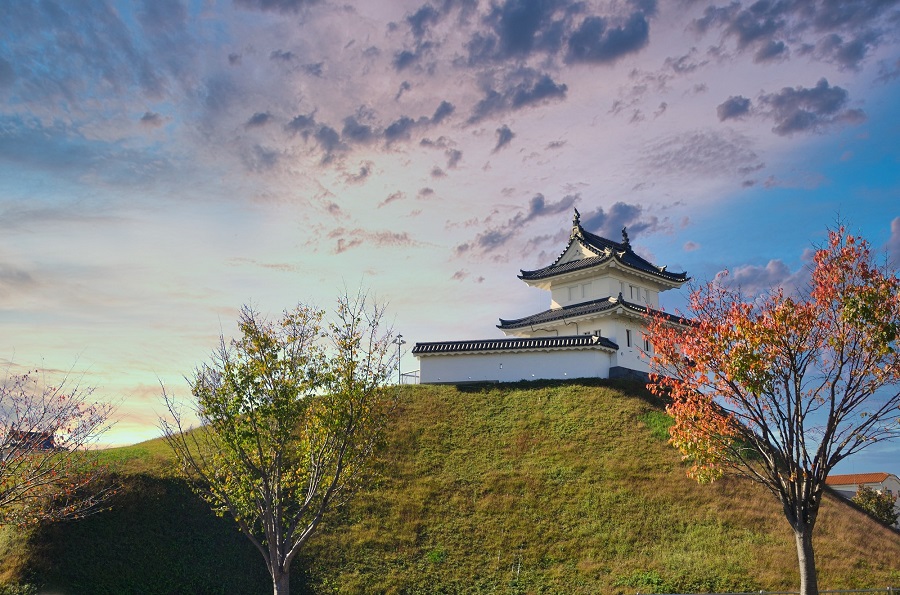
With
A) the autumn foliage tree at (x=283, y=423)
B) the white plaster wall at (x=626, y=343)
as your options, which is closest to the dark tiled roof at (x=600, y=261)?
the white plaster wall at (x=626, y=343)

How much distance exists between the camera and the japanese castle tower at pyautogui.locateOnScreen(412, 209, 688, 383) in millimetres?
43344

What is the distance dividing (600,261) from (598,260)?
1.58 ft

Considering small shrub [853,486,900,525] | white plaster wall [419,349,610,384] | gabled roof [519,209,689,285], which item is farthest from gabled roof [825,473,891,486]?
white plaster wall [419,349,610,384]

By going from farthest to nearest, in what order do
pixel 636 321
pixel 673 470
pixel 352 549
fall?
pixel 636 321 < pixel 673 470 < pixel 352 549

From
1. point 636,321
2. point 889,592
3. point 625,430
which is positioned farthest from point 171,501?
point 636,321

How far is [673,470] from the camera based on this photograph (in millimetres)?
32750

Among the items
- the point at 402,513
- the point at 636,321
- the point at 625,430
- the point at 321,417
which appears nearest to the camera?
the point at 321,417

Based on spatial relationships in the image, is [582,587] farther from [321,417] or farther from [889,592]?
[321,417]

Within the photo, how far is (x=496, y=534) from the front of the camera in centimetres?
2855

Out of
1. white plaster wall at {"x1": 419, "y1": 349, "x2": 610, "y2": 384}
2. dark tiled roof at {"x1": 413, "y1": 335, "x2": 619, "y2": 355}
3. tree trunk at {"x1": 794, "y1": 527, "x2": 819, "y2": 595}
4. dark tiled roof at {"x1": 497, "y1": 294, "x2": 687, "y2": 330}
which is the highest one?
dark tiled roof at {"x1": 497, "y1": 294, "x2": 687, "y2": 330}

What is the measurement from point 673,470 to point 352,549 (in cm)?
1565

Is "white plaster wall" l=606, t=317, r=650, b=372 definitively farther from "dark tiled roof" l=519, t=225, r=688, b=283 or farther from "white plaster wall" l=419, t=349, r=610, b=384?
"dark tiled roof" l=519, t=225, r=688, b=283

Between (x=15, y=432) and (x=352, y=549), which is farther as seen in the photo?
(x=352, y=549)

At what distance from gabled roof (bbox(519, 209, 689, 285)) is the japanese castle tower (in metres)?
0.08
